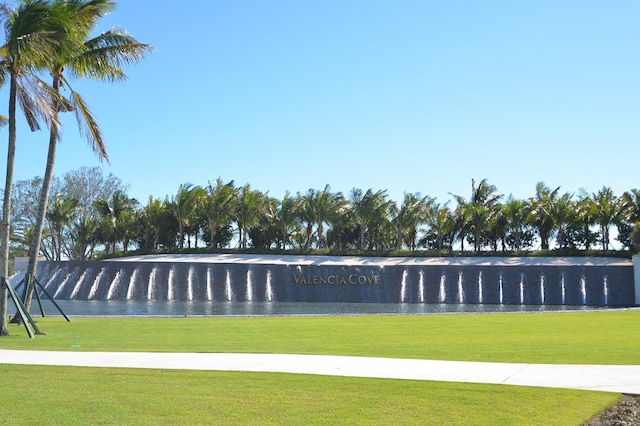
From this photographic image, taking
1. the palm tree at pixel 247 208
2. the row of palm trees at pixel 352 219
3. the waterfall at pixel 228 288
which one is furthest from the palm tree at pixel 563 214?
the waterfall at pixel 228 288

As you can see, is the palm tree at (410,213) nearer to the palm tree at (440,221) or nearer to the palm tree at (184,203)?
the palm tree at (440,221)

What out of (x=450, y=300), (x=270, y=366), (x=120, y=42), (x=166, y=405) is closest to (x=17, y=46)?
(x=120, y=42)

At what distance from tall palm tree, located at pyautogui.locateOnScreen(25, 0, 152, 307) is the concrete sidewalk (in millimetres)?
7559

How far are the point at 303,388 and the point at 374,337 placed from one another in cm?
685

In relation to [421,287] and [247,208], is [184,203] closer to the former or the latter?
[247,208]

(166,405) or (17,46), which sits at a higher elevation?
(17,46)

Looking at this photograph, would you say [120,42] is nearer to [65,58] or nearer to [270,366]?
[65,58]

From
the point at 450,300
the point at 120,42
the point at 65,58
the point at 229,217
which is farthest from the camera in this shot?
the point at 229,217

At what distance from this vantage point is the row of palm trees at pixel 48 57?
51.5 feet

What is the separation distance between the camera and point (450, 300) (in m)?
38.9

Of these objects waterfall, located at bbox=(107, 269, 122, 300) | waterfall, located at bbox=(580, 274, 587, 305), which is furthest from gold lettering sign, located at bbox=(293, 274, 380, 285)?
waterfall, located at bbox=(580, 274, 587, 305)

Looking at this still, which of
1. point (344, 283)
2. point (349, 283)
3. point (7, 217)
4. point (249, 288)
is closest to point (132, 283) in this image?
point (249, 288)

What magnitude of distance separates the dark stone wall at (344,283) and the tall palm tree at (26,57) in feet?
78.7

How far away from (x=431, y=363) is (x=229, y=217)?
4949 cm
